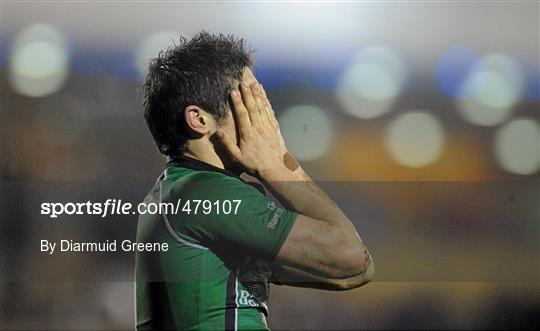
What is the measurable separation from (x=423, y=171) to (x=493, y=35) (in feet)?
2.04

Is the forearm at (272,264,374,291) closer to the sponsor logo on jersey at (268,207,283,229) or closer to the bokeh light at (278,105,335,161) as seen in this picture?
the sponsor logo on jersey at (268,207,283,229)

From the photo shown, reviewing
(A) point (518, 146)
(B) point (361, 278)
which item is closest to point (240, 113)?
(B) point (361, 278)

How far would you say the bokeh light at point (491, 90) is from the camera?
264 cm

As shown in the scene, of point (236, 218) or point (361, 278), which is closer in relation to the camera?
point (236, 218)

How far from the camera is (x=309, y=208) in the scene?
253cm

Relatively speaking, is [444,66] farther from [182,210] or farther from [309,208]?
[182,210]

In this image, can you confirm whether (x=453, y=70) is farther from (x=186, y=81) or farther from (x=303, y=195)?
(x=186, y=81)

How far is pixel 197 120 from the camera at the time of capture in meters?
2.57

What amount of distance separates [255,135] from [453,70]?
2.74 ft

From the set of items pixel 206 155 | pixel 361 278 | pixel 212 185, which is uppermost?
pixel 206 155

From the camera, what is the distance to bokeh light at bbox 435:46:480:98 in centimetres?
264

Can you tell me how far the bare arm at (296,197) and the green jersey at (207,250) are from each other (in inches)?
2.7

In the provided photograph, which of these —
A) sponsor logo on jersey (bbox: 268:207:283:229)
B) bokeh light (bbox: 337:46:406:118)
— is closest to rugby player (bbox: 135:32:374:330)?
sponsor logo on jersey (bbox: 268:207:283:229)

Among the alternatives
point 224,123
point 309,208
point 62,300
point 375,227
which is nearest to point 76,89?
point 224,123
